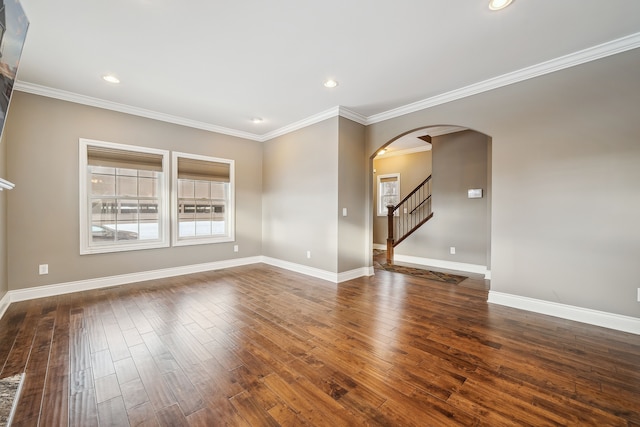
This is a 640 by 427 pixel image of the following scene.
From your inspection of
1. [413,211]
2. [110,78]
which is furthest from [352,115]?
[413,211]

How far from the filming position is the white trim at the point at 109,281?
11.3ft

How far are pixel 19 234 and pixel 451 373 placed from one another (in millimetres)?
5262

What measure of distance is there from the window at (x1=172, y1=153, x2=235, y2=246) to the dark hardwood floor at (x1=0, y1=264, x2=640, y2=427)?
67.3 inches

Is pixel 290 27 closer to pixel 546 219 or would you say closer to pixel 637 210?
pixel 546 219

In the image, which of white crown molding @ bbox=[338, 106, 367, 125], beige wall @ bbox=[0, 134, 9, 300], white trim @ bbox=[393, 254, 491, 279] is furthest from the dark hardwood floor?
white crown molding @ bbox=[338, 106, 367, 125]

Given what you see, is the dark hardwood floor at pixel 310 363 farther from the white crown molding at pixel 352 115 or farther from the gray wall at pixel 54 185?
the white crown molding at pixel 352 115

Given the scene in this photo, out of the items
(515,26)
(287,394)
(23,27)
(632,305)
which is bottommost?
(287,394)

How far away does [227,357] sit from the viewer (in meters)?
2.13

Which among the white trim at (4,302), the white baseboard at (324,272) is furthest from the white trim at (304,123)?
the white trim at (4,302)

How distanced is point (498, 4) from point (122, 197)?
17.7 ft

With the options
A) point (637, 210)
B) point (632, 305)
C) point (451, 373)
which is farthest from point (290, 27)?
point (632, 305)

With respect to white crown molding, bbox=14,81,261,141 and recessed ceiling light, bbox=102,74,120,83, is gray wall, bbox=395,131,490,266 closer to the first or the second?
white crown molding, bbox=14,81,261,141

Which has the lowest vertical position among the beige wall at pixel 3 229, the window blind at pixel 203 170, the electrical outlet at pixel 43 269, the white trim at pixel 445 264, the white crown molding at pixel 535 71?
the white trim at pixel 445 264

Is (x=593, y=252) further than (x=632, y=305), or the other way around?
(x=593, y=252)
